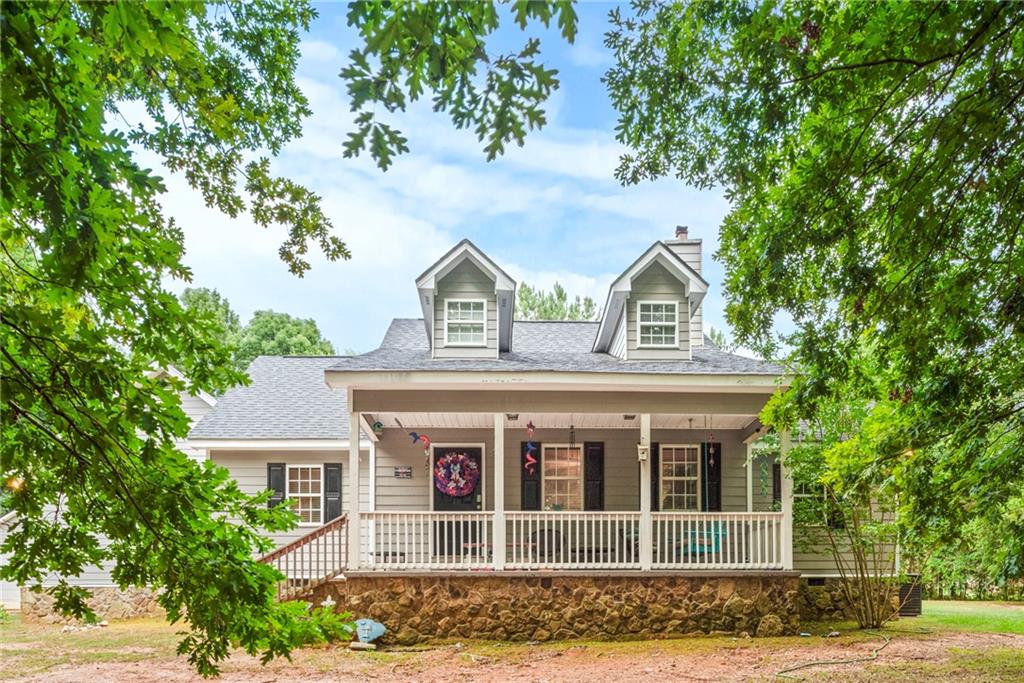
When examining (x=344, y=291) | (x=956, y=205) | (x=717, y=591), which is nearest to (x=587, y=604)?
(x=717, y=591)

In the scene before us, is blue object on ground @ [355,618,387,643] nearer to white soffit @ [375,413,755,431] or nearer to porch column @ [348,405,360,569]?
porch column @ [348,405,360,569]

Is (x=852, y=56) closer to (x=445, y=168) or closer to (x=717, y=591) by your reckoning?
(x=445, y=168)

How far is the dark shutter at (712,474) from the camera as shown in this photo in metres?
12.5

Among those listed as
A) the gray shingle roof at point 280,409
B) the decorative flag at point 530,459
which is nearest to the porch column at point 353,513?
the decorative flag at point 530,459

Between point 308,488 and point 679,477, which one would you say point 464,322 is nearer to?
point 308,488

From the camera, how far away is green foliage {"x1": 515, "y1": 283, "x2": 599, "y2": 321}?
2764 cm

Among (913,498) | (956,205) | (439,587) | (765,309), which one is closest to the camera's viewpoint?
(956,205)

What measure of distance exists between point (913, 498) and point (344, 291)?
20.2 ft

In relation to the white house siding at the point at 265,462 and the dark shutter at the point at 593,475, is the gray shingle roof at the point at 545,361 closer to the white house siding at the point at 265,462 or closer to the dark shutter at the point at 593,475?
the dark shutter at the point at 593,475

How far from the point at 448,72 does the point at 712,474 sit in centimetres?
1122

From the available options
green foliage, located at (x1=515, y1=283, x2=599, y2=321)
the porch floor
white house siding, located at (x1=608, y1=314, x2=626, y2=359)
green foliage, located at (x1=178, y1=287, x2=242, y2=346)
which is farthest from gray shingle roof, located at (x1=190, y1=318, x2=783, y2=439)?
green foliage, located at (x1=178, y1=287, x2=242, y2=346)

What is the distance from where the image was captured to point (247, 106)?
19.4 ft

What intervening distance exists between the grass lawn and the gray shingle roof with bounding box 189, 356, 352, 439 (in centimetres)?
366

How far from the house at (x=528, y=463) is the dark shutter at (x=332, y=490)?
23mm
